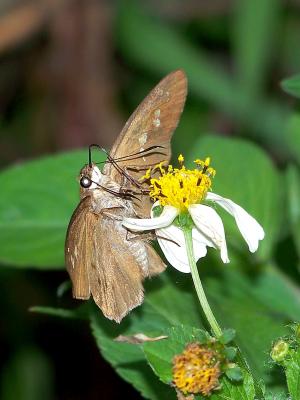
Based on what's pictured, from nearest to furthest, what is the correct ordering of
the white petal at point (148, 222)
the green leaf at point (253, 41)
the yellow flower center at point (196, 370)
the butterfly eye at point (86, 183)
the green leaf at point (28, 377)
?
the yellow flower center at point (196, 370), the white petal at point (148, 222), the butterfly eye at point (86, 183), the green leaf at point (28, 377), the green leaf at point (253, 41)

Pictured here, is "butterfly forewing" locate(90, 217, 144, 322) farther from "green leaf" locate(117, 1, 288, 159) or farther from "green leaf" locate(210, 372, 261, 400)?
"green leaf" locate(117, 1, 288, 159)

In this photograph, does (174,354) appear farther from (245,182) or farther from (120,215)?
(245,182)

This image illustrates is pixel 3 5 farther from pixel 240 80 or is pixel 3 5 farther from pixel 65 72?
pixel 240 80

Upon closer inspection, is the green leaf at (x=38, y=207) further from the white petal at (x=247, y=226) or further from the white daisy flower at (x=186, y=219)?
the white petal at (x=247, y=226)

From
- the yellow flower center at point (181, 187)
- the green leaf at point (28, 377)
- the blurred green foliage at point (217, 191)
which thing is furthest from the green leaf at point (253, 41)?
the yellow flower center at point (181, 187)

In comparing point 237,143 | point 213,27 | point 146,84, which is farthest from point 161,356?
point 213,27

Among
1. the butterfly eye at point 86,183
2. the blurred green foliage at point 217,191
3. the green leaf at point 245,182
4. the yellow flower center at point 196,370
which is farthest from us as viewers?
the green leaf at point 245,182

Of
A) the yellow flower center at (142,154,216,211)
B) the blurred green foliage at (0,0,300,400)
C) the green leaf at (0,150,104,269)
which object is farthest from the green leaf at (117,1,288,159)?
the yellow flower center at (142,154,216,211)
